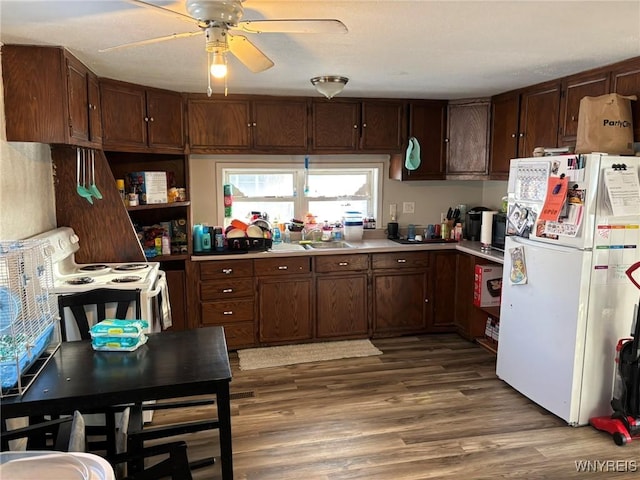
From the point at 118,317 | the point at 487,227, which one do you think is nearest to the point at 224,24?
the point at 118,317

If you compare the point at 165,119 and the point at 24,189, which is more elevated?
the point at 165,119

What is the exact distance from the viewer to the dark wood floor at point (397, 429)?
2547 mm

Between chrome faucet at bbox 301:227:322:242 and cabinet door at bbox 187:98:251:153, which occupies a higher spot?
cabinet door at bbox 187:98:251:153

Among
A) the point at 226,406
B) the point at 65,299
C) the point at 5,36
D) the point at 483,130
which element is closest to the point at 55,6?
the point at 5,36

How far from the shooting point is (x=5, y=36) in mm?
2354

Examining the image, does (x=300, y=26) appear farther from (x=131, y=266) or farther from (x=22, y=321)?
(x=131, y=266)

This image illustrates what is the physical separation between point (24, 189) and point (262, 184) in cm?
220

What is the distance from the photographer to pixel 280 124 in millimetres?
4191

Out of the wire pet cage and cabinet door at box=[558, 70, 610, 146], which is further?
cabinet door at box=[558, 70, 610, 146]

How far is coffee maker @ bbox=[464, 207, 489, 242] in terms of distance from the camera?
465 cm

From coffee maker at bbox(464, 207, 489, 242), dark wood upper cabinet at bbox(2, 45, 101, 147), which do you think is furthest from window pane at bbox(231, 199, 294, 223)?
dark wood upper cabinet at bbox(2, 45, 101, 147)

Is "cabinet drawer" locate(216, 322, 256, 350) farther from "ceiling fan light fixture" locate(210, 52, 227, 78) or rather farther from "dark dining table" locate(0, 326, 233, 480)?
"ceiling fan light fixture" locate(210, 52, 227, 78)

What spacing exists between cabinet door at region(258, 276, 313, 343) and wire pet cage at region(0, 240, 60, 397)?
82.5 inches

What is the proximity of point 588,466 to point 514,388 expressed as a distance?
2.90ft
